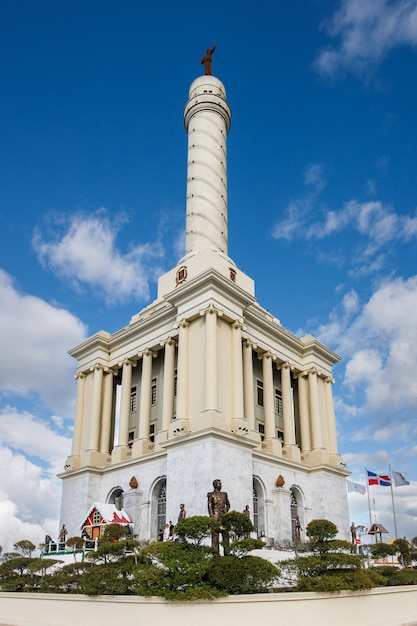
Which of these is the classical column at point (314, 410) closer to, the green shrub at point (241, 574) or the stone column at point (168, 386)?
the stone column at point (168, 386)

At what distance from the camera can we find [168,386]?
36594 mm

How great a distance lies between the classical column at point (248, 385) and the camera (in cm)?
3550

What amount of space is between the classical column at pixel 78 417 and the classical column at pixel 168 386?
26.7 ft

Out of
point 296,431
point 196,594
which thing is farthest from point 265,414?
point 196,594

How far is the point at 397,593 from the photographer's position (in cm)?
2303

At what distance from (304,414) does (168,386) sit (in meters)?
12.1

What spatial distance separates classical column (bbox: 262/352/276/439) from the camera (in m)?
37.8

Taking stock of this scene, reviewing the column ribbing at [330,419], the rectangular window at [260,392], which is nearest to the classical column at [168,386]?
the rectangular window at [260,392]

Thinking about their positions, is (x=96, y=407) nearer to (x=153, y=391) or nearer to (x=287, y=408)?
(x=153, y=391)

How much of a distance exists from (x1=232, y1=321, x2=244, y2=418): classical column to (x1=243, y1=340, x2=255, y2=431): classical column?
1535mm

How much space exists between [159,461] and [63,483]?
10.4 m

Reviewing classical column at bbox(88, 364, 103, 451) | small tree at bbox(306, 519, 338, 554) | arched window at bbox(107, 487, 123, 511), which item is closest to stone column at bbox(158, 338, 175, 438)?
classical column at bbox(88, 364, 103, 451)

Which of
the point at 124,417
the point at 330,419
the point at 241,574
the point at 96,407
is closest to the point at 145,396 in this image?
the point at 124,417

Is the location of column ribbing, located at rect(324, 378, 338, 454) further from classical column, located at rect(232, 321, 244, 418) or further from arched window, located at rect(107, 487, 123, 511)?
arched window, located at rect(107, 487, 123, 511)
